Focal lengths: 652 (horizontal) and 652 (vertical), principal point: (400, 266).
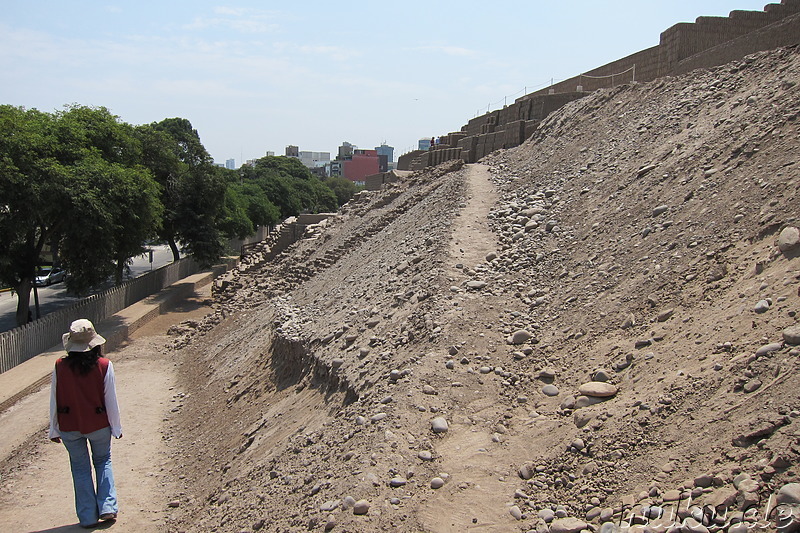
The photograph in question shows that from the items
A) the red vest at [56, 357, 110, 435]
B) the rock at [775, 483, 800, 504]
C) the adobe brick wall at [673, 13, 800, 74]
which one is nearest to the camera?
the rock at [775, 483, 800, 504]

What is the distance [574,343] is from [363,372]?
7.09 feet

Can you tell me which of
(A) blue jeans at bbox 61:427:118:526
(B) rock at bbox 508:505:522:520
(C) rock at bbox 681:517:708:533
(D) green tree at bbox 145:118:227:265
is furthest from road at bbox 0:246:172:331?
(C) rock at bbox 681:517:708:533

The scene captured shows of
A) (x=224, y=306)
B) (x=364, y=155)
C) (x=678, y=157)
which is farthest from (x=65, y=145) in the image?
(x=364, y=155)

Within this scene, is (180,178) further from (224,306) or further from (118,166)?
(224,306)

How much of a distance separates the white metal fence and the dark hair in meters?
8.46

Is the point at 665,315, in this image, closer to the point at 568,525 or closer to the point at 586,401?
the point at 586,401

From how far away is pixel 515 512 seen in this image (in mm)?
4145

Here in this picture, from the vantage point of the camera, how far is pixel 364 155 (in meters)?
112

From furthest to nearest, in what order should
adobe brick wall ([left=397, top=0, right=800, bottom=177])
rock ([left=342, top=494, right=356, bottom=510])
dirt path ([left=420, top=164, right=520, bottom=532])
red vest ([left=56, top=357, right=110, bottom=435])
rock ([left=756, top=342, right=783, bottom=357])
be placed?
Answer: adobe brick wall ([left=397, top=0, right=800, bottom=177]) < red vest ([left=56, top=357, right=110, bottom=435]) < rock ([left=342, top=494, right=356, bottom=510]) < rock ([left=756, top=342, right=783, bottom=357]) < dirt path ([left=420, top=164, right=520, bottom=532])

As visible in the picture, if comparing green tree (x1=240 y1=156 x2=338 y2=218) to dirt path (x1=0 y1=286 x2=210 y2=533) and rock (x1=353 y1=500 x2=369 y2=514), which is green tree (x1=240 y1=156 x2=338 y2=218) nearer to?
dirt path (x1=0 y1=286 x2=210 y2=533)

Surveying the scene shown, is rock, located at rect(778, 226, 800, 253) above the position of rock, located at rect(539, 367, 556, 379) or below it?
above

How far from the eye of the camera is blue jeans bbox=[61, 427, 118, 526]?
211 inches

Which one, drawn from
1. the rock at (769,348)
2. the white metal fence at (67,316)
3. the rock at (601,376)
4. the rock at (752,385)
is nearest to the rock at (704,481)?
the rock at (752,385)

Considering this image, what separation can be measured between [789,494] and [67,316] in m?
15.5
